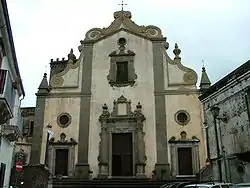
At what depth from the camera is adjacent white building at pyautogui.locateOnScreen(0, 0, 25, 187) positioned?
38.8 feet

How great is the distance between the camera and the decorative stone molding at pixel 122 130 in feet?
69.2

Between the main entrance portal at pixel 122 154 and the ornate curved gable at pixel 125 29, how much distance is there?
760 cm

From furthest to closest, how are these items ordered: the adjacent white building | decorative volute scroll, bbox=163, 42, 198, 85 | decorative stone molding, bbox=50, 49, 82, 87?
decorative stone molding, bbox=50, 49, 82, 87 < decorative volute scroll, bbox=163, 42, 198, 85 < the adjacent white building

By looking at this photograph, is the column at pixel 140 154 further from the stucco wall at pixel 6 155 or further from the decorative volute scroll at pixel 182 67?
the stucco wall at pixel 6 155

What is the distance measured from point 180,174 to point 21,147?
49.0ft

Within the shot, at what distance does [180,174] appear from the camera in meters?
20.8

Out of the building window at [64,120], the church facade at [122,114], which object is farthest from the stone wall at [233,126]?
the building window at [64,120]

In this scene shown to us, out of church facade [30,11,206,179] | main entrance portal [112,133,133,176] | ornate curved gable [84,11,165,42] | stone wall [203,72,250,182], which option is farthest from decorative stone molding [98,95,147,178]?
stone wall [203,72,250,182]

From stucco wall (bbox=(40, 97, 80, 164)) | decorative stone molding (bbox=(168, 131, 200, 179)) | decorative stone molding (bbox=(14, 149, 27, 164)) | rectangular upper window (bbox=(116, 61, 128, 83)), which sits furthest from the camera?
decorative stone molding (bbox=(14, 149, 27, 164))

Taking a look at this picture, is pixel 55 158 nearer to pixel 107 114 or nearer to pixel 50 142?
pixel 50 142

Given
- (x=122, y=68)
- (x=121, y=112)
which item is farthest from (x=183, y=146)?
(x=122, y=68)

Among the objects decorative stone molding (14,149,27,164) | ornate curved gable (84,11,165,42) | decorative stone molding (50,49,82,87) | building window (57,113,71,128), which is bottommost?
decorative stone molding (14,149,27,164)

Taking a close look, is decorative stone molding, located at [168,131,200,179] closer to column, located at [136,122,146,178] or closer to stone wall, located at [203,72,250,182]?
column, located at [136,122,146,178]

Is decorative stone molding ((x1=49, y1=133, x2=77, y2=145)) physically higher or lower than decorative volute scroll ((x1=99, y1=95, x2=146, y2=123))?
lower
